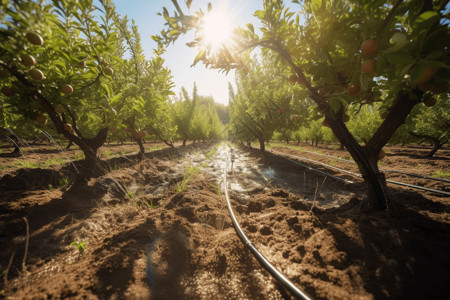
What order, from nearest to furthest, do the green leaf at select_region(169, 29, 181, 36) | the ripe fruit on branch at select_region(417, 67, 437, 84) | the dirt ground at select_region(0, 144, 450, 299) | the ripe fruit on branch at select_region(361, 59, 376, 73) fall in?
the ripe fruit on branch at select_region(417, 67, 437, 84) < the dirt ground at select_region(0, 144, 450, 299) < the ripe fruit on branch at select_region(361, 59, 376, 73) < the green leaf at select_region(169, 29, 181, 36)

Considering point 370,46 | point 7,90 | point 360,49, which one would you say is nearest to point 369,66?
point 370,46

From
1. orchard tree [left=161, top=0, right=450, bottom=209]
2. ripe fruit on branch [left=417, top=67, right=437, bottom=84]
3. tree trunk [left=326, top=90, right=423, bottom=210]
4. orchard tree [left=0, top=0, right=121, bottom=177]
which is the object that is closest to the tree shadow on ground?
tree trunk [left=326, top=90, right=423, bottom=210]

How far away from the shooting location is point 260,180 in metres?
4.86

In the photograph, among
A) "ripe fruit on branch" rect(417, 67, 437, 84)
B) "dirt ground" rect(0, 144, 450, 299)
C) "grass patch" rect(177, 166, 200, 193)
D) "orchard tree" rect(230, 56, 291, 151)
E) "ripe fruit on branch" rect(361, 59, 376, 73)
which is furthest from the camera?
"orchard tree" rect(230, 56, 291, 151)

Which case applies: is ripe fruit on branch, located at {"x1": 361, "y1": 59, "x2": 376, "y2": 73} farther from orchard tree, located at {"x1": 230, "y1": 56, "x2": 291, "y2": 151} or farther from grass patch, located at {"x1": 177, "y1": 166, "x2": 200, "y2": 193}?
orchard tree, located at {"x1": 230, "y1": 56, "x2": 291, "y2": 151}

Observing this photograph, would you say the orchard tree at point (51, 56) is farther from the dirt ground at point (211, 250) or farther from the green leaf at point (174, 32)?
the dirt ground at point (211, 250)

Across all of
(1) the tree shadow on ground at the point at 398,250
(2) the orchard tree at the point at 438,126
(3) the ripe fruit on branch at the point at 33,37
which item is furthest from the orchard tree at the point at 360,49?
(2) the orchard tree at the point at 438,126

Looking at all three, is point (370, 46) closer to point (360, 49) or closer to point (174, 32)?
point (360, 49)

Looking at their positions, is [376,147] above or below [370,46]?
below

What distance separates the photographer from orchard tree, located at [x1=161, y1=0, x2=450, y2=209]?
1208 mm

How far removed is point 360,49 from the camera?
1733 mm

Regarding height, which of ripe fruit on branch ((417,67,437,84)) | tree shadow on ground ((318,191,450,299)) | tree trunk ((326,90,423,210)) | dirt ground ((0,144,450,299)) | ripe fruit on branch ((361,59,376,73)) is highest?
ripe fruit on branch ((361,59,376,73))

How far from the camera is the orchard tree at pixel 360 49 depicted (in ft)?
3.96

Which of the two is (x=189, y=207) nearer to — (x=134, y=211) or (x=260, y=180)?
(x=134, y=211)
